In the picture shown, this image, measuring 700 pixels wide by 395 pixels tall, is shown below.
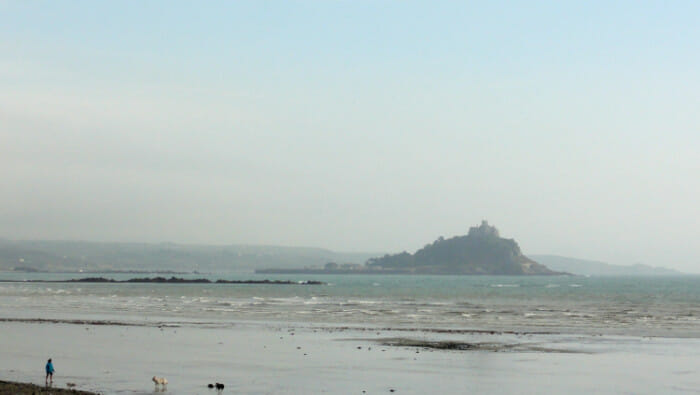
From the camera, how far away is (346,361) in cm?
3741

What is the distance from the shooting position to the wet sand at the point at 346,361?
30484 millimetres

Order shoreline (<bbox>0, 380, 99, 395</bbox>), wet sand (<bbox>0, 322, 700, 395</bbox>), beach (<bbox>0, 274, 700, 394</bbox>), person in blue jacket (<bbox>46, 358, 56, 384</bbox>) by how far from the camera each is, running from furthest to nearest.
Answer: beach (<bbox>0, 274, 700, 394</bbox>), wet sand (<bbox>0, 322, 700, 395</bbox>), person in blue jacket (<bbox>46, 358, 56, 384</bbox>), shoreline (<bbox>0, 380, 99, 395</bbox>)

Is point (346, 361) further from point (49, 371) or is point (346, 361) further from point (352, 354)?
point (49, 371)

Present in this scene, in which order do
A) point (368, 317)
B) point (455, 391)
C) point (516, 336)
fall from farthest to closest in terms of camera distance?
point (368, 317) < point (516, 336) < point (455, 391)

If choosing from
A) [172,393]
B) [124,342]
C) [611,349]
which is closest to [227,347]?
[124,342]

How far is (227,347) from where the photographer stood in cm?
4316

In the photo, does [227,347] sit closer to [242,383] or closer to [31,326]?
[242,383]

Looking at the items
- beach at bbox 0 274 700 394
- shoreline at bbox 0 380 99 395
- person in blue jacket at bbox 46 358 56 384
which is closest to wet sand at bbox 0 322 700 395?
beach at bbox 0 274 700 394

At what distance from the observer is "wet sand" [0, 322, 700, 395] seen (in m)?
30.5

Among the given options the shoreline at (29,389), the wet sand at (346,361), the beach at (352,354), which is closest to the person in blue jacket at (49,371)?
the wet sand at (346,361)

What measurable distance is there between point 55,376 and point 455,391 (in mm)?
13996

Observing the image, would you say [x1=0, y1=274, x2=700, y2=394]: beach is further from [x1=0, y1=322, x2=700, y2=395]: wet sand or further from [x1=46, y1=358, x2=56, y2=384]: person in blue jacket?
[x1=46, y1=358, x2=56, y2=384]: person in blue jacket

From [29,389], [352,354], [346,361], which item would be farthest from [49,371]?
[352,354]

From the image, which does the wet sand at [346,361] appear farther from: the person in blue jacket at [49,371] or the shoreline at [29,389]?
the shoreline at [29,389]
